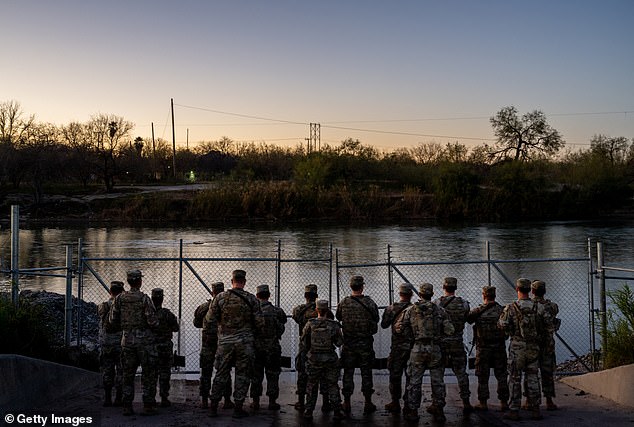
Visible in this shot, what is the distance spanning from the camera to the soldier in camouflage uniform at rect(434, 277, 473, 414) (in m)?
9.58

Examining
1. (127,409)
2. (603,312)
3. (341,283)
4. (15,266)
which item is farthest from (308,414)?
(341,283)

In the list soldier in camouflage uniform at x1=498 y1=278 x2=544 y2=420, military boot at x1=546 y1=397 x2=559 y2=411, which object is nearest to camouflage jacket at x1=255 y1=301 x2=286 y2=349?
soldier in camouflage uniform at x1=498 y1=278 x2=544 y2=420

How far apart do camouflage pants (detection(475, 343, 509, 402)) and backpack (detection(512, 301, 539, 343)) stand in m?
0.61

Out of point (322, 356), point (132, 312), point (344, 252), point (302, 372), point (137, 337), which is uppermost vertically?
point (132, 312)

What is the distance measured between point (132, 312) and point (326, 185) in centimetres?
6749

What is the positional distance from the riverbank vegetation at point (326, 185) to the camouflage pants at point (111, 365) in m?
56.8

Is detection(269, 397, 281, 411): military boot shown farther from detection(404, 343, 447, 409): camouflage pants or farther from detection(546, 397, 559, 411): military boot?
detection(546, 397, 559, 411): military boot

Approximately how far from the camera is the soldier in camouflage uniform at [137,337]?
31.1ft

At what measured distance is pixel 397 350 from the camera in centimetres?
973

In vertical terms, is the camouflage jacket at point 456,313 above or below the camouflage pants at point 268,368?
above

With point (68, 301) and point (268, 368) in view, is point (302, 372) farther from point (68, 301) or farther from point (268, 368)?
point (68, 301)

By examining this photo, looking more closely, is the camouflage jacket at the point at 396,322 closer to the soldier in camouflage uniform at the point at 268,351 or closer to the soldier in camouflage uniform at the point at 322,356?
the soldier in camouflage uniform at the point at 322,356

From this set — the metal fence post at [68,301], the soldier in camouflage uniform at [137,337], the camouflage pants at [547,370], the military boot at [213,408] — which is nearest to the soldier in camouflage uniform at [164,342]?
the soldier in camouflage uniform at [137,337]

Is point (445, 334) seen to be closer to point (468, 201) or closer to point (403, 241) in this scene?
point (403, 241)
